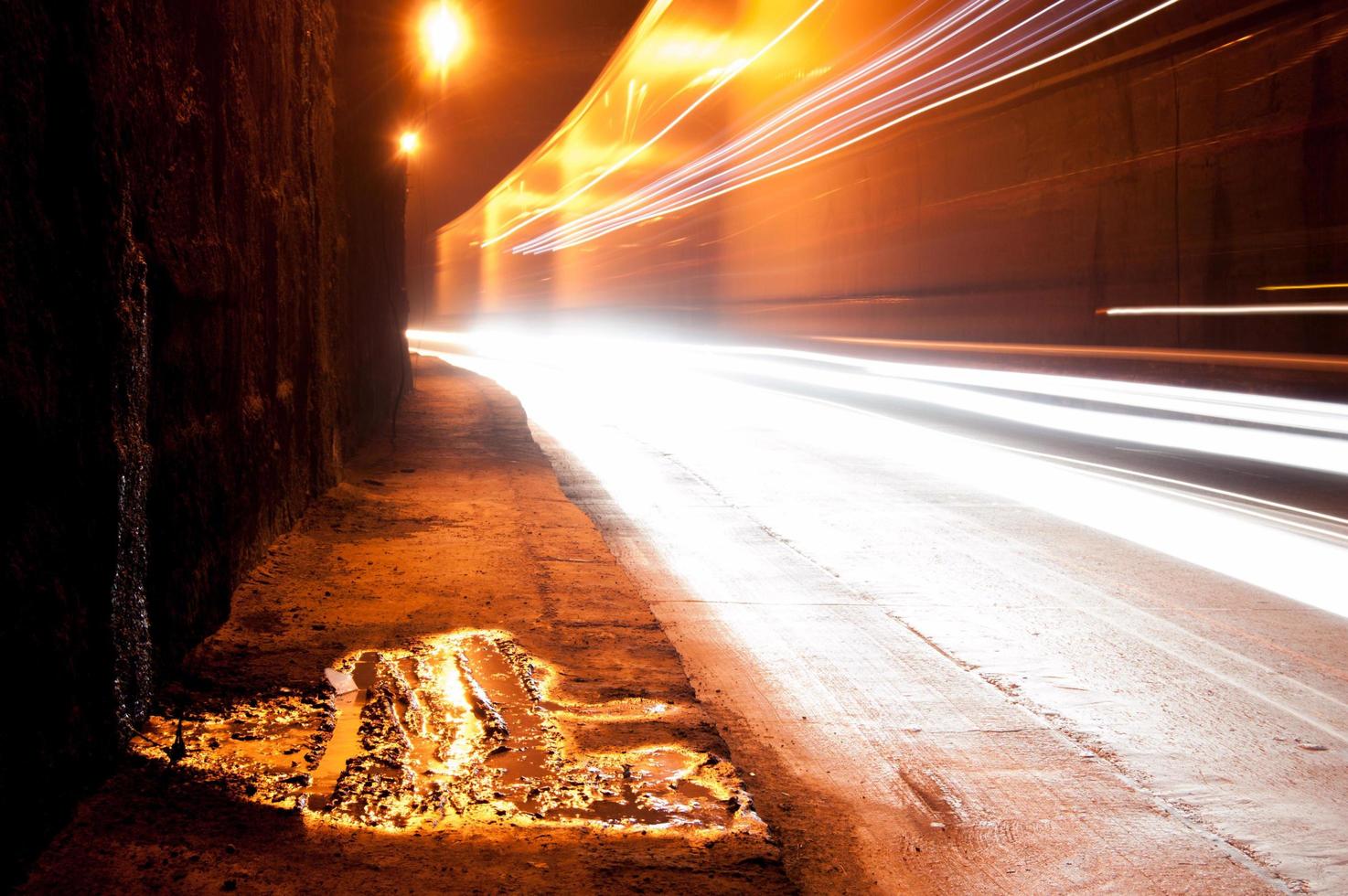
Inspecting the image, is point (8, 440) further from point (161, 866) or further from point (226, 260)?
point (226, 260)

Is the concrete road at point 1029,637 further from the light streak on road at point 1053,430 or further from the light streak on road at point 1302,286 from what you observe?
the light streak on road at point 1302,286

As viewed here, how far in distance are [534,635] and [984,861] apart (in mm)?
2414

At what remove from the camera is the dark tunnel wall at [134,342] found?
109 inches

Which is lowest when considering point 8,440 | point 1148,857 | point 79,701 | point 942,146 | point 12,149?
point 1148,857

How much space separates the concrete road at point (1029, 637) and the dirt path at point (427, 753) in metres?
0.32

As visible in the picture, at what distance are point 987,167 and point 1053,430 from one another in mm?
4643

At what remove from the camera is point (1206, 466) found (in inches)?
401

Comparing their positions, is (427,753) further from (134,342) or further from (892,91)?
(892,91)

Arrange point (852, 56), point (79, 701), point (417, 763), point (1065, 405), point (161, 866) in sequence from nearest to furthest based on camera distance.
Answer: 1. point (161, 866)
2. point (79, 701)
3. point (417, 763)
4. point (1065, 405)
5. point (852, 56)

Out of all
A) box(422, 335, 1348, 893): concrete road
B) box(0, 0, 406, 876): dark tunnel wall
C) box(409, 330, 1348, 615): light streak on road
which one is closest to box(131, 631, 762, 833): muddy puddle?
box(422, 335, 1348, 893): concrete road

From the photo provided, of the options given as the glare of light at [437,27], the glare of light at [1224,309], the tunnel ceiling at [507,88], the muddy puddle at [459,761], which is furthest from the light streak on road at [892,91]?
the tunnel ceiling at [507,88]

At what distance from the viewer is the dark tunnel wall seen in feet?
Result: 9.07

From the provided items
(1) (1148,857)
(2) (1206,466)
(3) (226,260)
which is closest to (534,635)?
(3) (226,260)

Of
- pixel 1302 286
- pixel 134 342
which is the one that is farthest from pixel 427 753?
pixel 1302 286
